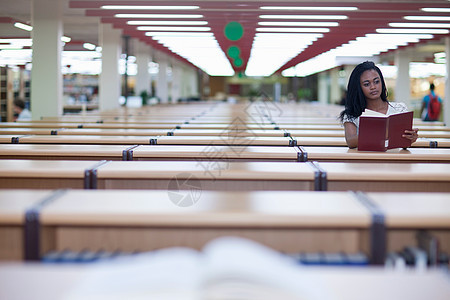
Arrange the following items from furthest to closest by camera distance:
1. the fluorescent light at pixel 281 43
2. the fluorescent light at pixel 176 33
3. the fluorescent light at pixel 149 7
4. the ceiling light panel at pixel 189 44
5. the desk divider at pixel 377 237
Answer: the ceiling light panel at pixel 189 44 → the fluorescent light at pixel 281 43 → the fluorescent light at pixel 176 33 → the fluorescent light at pixel 149 7 → the desk divider at pixel 377 237

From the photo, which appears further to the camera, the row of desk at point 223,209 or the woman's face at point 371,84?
the woman's face at point 371,84

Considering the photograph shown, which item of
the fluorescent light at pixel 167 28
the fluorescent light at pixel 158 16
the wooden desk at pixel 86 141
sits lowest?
the wooden desk at pixel 86 141

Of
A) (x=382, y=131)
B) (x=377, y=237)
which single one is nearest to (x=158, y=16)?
(x=382, y=131)

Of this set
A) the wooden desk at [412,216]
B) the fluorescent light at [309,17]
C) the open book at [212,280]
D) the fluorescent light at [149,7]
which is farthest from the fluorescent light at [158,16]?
the open book at [212,280]

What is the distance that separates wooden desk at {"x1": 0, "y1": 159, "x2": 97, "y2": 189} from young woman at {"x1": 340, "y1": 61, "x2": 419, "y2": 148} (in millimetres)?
1722

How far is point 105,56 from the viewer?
1003 centimetres

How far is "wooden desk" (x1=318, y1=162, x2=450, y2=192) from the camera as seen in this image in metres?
2.43

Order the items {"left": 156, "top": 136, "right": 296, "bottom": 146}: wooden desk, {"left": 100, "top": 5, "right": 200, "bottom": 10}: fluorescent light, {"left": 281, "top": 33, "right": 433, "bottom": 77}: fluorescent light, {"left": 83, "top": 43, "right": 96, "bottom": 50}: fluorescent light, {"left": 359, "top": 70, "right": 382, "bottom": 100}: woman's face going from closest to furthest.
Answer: {"left": 359, "top": 70, "right": 382, "bottom": 100}: woman's face → {"left": 156, "top": 136, "right": 296, "bottom": 146}: wooden desk → {"left": 100, "top": 5, "right": 200, "bottom": 10}: fluorescent light → {"left": 281, "top": 33, "right": 433, "bottom": 77}: fluorescent light → {"left": 83, "top": 43, "right": 96, "bottom": 50}: fluorescent light

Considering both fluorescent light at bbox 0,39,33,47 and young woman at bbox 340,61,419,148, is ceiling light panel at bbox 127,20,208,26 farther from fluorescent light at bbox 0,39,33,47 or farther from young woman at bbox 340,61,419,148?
young woman at bbox 340,61,419,148

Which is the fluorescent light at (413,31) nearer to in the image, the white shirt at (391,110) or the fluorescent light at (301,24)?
the fluorescent light at (301,24)

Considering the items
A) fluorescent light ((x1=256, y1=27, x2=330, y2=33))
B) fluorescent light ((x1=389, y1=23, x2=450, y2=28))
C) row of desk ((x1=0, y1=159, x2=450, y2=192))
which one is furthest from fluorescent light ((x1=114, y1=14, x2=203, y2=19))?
row of desk ((x1=0, y1=159, x2=450, y2=192))

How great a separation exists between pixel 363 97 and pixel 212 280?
2.76 metres

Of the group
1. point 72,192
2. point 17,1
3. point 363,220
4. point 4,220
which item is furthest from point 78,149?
point 17,1

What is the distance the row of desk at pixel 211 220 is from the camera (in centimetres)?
163
